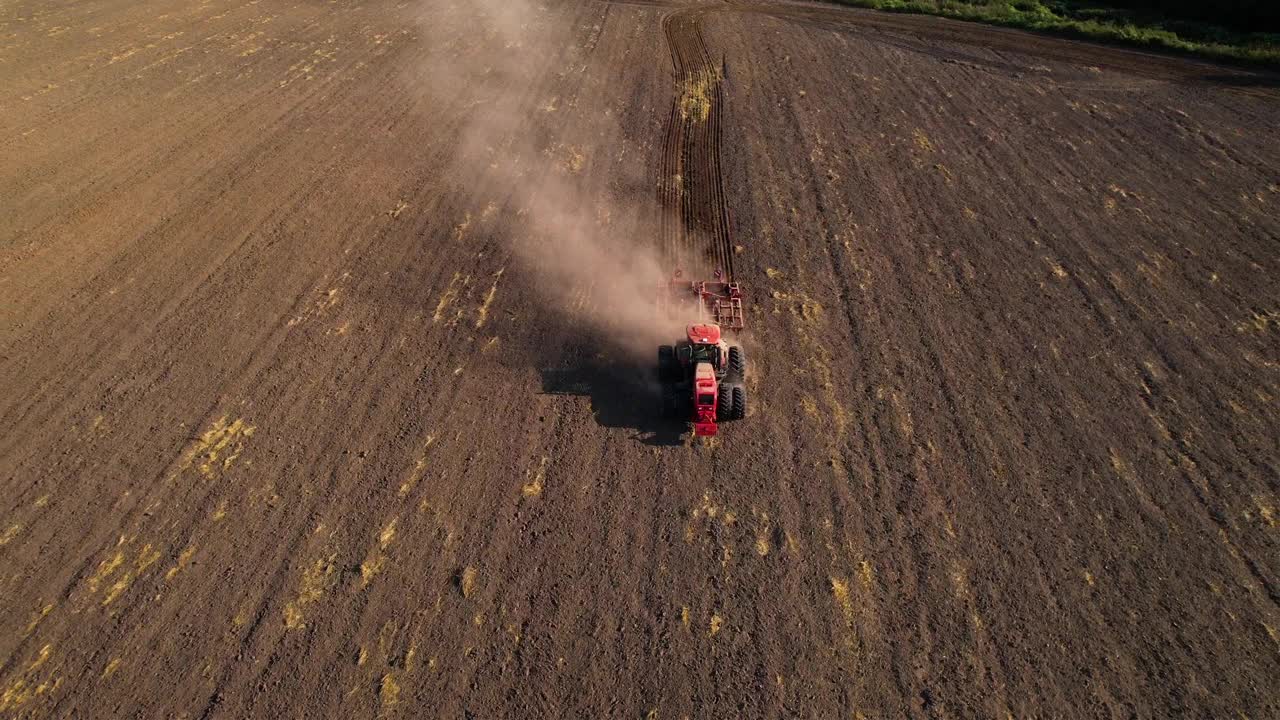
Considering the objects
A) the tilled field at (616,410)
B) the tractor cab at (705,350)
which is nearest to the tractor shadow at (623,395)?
the tilled field at (616,410)

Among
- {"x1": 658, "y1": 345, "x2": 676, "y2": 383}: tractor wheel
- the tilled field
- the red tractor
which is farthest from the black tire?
{"x1": 658, "y1": 345, "x2": 676, "y2": 383}: tractor wheel

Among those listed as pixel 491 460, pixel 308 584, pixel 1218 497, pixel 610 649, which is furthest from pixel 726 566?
pixel 1218 497

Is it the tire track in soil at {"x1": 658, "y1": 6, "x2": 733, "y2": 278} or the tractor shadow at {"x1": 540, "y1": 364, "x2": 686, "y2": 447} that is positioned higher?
the tire track in soil at {"x1": 658, "y1": 6, "x2": 733, "y2": 278}

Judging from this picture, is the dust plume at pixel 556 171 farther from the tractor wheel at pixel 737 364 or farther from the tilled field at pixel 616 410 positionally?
the tractor wheel at pixel 737 364

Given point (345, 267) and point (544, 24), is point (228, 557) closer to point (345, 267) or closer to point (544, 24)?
point (345, 267)

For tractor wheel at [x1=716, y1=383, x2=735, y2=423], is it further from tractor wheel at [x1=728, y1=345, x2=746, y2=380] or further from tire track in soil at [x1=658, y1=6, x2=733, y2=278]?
tire track in soil at [x1=658, y1=6, x2=733, y2=278]

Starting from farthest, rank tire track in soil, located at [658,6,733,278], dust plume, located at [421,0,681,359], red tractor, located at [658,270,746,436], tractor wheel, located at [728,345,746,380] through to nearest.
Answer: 1. tire track in soil, located at [658,6,733,278]
2. dust plume, located at [421,0,681,359]
3. tractor wheel, located at [728,345,746,380]
4. red tractor, located at [658,270,746,436]
